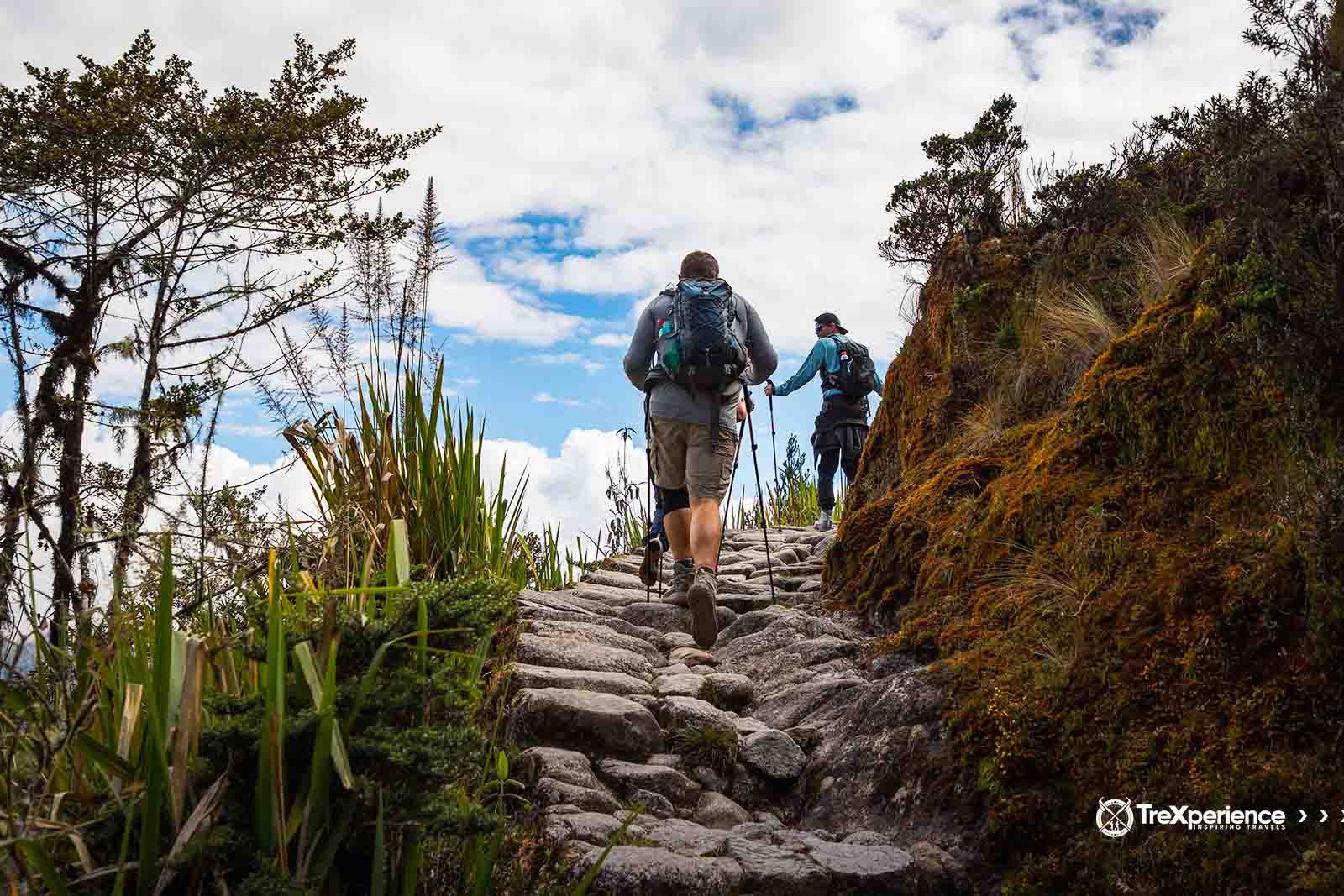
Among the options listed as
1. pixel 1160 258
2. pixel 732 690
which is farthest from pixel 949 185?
pixel 732 690

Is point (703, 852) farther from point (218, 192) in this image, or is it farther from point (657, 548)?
point (218, 192)

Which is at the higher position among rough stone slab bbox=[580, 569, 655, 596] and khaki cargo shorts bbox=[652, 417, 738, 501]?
khaki cargo shorts bbox=[652, 417, 738, 501]

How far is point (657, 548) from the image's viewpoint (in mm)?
6984

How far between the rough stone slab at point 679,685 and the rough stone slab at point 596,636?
0.49 m

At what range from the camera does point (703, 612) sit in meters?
5.89

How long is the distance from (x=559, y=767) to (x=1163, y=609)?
2221mm

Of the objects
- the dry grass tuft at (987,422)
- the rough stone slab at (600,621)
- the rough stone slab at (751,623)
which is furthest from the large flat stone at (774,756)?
the dry grass tuft at (987,422)

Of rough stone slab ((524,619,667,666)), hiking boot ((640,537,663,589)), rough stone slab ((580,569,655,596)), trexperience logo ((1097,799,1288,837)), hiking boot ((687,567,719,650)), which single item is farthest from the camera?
rough stone slab ((580,569,655,596))

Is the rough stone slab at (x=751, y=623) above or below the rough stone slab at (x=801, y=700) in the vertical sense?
above

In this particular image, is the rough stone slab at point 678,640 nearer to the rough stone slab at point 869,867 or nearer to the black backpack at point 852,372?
the rough stone slab at point 869,867

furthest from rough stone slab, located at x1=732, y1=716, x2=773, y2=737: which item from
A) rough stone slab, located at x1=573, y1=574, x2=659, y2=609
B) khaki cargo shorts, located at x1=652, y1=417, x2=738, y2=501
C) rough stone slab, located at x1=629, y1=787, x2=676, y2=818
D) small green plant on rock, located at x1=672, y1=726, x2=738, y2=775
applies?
rough stone slab, located at x1=573, y1=574, x2=659, y2=609

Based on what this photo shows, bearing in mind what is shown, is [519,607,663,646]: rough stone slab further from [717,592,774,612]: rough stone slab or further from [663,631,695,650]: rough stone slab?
[717,592,774,612]: rough stone slab

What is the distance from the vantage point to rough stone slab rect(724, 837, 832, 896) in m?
3.09

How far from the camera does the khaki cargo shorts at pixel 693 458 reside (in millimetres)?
6273
